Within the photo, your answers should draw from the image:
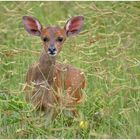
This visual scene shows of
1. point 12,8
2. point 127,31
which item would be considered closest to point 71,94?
point 127,31

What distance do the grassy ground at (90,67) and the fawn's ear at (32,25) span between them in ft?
1.34

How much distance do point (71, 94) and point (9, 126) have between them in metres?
0.93

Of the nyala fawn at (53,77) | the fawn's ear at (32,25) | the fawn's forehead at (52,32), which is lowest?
the nyala fawn at (53,77)

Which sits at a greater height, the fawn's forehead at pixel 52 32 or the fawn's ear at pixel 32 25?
the fawn's ear at pixel 32 25

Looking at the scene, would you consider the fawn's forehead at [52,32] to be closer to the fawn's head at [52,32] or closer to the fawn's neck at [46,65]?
the fawn's head at [52,32]

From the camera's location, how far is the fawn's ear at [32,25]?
858 cm

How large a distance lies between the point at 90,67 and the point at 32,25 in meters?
0.69

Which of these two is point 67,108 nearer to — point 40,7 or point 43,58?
point 43,58

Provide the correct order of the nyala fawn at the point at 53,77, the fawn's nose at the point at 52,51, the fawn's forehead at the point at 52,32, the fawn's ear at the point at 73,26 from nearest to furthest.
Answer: the nyala fawn at the point at 53,77, the fawn's nose at the point at 52,51, the fawn's forehead at the point at 52,32, the fawn's ear at the point at 73,26

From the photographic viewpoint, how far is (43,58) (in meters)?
8.38

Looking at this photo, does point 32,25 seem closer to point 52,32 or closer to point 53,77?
point 52,32

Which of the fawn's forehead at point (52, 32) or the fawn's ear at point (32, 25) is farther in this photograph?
the fawn's ear at point (32, 25)

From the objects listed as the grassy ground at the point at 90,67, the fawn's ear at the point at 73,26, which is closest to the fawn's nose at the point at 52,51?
the grassy ground at the point at 90,67

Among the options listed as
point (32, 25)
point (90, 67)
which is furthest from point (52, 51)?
point (90, 67)
